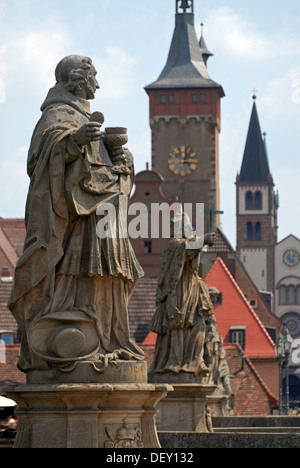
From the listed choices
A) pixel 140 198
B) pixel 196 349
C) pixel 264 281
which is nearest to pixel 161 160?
pixel 140 198

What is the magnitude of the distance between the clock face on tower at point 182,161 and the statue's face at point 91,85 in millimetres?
100387

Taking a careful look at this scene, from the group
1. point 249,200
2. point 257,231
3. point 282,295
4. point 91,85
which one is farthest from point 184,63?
point 91,85

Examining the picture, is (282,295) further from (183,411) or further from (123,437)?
(123,437)

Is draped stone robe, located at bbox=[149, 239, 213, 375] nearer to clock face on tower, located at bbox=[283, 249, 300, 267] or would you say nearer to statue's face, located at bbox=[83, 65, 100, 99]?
statue's face, located at bbox=[83, 65, 100, 99]

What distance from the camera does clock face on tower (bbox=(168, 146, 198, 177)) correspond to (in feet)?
363

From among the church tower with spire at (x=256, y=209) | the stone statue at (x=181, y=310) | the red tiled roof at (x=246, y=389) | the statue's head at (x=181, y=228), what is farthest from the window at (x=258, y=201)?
the stone statue at (x=181, y=310)

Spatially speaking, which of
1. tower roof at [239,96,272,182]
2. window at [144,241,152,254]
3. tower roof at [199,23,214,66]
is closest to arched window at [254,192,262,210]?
tower roof at [239,96,272,182]

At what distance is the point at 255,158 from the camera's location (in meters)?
159

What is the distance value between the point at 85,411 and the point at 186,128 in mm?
104311

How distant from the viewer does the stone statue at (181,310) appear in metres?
15.0

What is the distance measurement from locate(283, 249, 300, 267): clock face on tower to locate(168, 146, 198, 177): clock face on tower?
150ft

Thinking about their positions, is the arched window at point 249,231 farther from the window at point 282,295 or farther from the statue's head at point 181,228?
the statue's head at point 181,228

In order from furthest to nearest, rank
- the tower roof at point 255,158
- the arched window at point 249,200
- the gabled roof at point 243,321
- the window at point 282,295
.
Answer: the arched window at point 249,200, the tower roof at point 255,158, the window at point 282,295, the gabled roof at point 243,321

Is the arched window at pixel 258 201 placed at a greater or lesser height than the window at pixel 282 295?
greater
